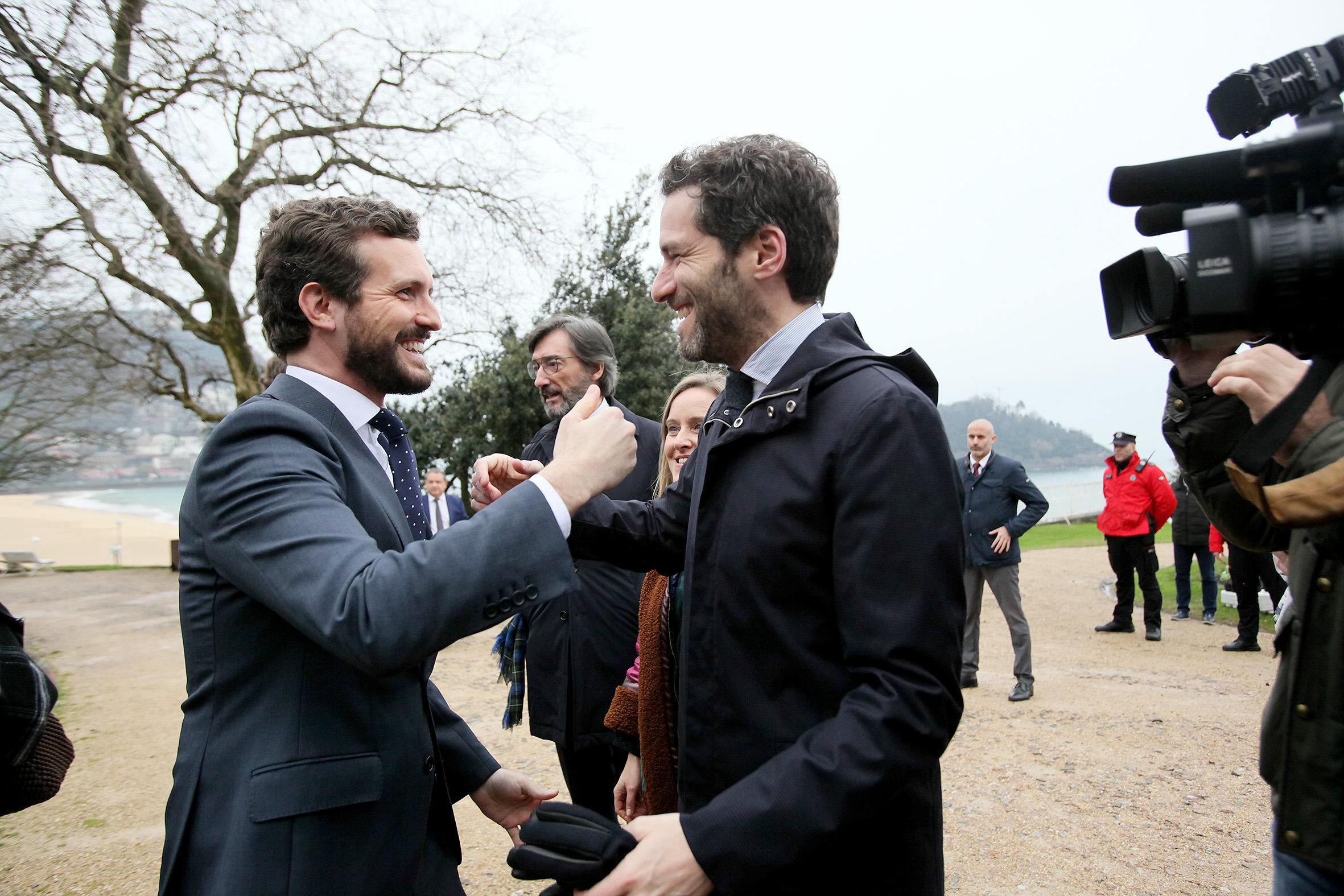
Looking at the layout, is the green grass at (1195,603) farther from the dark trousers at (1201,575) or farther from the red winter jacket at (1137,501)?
the red winter jacket at (1137,501)

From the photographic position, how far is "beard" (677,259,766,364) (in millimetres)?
1889

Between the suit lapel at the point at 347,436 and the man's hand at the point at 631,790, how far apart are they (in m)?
1.59

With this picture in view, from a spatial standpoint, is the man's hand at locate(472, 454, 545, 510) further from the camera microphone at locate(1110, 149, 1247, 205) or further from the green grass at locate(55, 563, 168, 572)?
the green grass at locate(55, 563, 168, 572)

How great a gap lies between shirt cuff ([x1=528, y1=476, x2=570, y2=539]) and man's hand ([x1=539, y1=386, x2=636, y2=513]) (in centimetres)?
1

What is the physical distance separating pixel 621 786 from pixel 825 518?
1.94 metres

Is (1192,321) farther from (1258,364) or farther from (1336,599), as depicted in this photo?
(1336,599)

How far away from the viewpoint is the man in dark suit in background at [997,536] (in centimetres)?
729

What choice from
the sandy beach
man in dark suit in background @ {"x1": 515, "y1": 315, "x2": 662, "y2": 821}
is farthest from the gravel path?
the sandy beach

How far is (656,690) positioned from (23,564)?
73.4 ft

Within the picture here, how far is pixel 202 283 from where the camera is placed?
553 inches

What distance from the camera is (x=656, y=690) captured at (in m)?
2.84

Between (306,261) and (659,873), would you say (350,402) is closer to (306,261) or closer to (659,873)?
(306,261)

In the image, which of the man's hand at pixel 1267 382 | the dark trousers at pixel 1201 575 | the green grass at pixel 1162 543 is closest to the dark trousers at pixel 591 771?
the man's hand at pixel 1267 382

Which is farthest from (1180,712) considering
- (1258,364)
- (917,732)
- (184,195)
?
(184,195)
